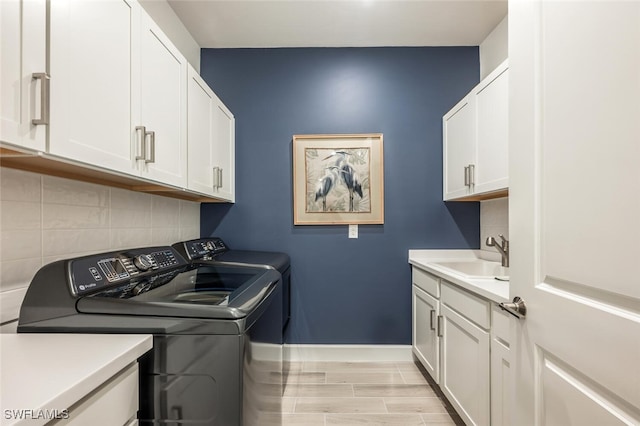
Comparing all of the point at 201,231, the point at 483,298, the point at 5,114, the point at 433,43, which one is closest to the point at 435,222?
the point at 483,298

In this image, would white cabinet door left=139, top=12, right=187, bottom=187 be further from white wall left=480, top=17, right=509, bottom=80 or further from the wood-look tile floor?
white wall left=480, top=17, right=509, bottom=80

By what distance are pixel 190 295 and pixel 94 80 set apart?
825mm

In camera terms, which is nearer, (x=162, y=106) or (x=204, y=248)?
(x=162, y=106)

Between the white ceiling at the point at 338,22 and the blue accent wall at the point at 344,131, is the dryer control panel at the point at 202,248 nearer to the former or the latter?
the blue accent wall at the point at 344,131

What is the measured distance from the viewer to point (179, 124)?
1.72 metres

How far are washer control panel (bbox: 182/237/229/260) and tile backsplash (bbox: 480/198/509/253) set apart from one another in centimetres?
215

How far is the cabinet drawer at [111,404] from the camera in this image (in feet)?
2.16

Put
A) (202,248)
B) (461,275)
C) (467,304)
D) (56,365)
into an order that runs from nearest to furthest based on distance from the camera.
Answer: (56,365)
(467,304)
(461,275)
(202,248)

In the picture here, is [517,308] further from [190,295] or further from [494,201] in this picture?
[494,201]

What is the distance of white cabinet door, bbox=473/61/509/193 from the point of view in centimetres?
179

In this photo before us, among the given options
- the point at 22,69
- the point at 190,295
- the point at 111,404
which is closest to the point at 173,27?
the point at 22,69

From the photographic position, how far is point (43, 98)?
844 millimetres

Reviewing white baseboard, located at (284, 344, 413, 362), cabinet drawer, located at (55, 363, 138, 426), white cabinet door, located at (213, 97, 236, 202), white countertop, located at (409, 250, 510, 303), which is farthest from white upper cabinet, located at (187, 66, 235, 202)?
white countertop, located at (409, 250, 510, 303)

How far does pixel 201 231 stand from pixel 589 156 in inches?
106
